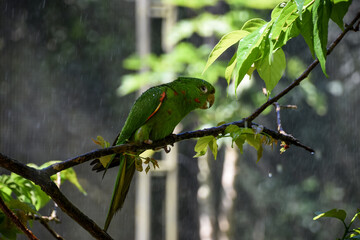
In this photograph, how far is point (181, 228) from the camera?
2039mm

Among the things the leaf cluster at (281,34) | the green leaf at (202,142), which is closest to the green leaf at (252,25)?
the leaf cluster at (281,34)

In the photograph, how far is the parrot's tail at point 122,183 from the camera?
1.48 feet

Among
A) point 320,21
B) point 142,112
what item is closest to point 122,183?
point 142,112

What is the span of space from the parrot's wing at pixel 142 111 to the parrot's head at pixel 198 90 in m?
0.04

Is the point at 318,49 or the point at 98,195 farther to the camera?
the point at 98,195

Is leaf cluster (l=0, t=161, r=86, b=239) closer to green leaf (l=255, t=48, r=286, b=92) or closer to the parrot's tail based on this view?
the parrot's tail

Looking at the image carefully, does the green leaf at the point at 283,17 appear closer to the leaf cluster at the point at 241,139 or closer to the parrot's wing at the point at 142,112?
the leaf cluster at the point at 241,139

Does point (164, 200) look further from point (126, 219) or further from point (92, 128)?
point (92, 128)

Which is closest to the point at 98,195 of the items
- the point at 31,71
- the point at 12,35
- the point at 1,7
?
the point at 31,71

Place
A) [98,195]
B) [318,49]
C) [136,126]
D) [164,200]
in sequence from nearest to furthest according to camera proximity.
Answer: [318,49] → [136,126] → [98,195] → [164,200]

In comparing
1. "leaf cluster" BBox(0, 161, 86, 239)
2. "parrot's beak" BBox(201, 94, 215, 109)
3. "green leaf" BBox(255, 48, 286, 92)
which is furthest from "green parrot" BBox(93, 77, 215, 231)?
"green leaf" BBox(255, 48, 286, 92)

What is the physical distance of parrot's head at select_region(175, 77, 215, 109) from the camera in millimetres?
592

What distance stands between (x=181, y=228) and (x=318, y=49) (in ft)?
6.28

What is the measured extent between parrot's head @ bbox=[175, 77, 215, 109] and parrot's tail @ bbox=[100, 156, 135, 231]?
0.15 metres
